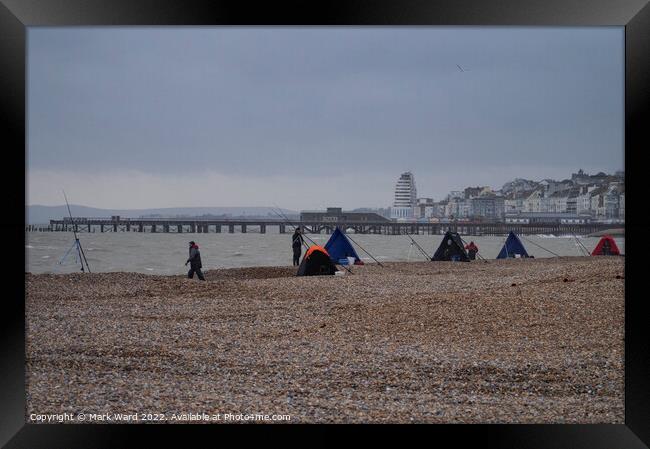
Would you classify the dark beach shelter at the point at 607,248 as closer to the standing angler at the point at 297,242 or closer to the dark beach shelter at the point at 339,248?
the dark beach shelter at the point at 339,248

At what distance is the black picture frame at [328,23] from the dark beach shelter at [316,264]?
8.69 m

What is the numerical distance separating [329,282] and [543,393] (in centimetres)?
649

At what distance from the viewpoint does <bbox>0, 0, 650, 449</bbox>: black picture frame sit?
4102 mm

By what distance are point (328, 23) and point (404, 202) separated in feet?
173

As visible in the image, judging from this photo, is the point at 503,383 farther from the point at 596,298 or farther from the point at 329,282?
the point at 329,282

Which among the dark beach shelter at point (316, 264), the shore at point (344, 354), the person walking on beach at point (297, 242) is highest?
the person walking on beach at point (297, 242)

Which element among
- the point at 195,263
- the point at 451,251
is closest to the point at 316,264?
the point at 195,263

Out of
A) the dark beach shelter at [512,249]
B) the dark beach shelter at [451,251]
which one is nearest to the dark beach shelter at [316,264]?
the dark beach shelter at [451,251]

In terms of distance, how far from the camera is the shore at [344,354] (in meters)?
4.65

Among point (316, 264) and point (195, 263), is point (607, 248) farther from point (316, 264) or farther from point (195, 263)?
point (195, 263)

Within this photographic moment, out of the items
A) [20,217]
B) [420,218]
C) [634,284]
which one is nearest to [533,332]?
[634,284]

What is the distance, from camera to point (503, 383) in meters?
5.08

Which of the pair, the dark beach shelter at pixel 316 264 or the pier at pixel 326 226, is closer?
the dark beach shelter at pixel 316 264

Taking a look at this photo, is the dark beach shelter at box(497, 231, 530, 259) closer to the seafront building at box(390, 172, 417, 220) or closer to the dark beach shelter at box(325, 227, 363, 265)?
the dark beach shelter at box(325, 227, 363, 265)
